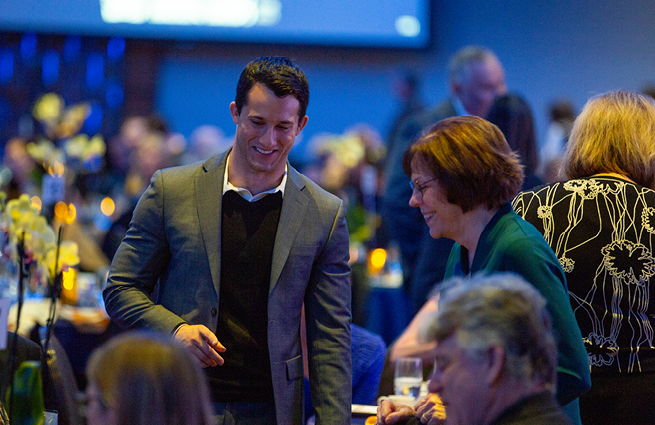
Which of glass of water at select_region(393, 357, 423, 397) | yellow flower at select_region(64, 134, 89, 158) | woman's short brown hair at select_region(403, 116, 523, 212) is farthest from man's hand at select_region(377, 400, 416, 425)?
yellow flower at select_region(64, 134, 89, 158)

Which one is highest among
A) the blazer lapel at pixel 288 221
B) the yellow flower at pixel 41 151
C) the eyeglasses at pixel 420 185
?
the yellow flower at pixel 41 151

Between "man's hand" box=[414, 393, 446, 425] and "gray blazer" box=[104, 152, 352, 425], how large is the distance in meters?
0.25

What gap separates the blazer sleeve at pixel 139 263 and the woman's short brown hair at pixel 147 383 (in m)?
0.66

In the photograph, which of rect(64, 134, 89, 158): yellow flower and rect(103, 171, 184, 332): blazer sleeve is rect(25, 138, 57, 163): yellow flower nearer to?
rect(64, 134, 89, 158): yellow flower

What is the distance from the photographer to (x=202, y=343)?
1.76 meters

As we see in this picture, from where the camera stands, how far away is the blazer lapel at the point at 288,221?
1.90 metres

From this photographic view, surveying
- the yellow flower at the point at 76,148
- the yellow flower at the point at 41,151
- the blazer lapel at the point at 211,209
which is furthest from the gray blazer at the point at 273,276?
the yellow flower at the point at 76,148

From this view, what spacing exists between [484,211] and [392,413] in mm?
550

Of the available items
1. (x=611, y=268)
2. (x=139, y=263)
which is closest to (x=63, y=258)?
(x=139, y=263)

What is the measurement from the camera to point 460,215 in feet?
6.16

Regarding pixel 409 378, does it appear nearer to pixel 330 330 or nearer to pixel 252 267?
pixel 330 330

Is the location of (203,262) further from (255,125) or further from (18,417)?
(18,417)

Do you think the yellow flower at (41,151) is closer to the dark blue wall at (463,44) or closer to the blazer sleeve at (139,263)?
the blazer sleeve at (139,263)

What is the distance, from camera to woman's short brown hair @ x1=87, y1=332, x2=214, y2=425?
1175 millimetres
